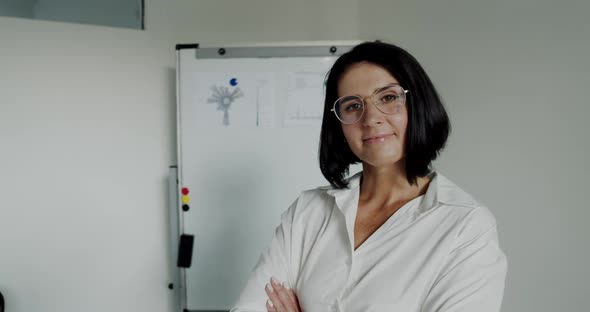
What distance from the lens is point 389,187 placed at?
1.04 m

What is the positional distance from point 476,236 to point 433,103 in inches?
13.9

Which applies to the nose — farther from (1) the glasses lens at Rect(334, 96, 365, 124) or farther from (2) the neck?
(2) the neck

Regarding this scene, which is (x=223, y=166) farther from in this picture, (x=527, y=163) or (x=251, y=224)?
(x=527, y=163)

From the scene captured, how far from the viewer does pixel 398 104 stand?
3.08 feet

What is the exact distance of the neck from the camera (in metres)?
1.01

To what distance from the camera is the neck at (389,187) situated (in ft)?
3.30


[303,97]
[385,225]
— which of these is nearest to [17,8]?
[303,97]

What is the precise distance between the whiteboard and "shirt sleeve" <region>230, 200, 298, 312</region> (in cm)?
86

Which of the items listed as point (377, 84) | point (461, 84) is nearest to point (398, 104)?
point (377, 84)

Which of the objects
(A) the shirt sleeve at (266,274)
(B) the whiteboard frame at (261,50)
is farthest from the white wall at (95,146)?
(A) the shirt sleeve at (266,274)

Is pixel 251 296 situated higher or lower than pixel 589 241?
lower

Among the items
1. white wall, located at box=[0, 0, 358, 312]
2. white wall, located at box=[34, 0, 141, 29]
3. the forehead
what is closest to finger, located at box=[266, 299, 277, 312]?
the forehead

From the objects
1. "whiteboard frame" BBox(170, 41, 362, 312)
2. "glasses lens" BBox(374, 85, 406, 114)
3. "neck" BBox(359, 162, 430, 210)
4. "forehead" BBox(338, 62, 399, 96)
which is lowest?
"neck" BBox(359, 162, 430, 210)

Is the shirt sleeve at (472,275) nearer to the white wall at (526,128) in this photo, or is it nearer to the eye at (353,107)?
the eye at (353,107)
